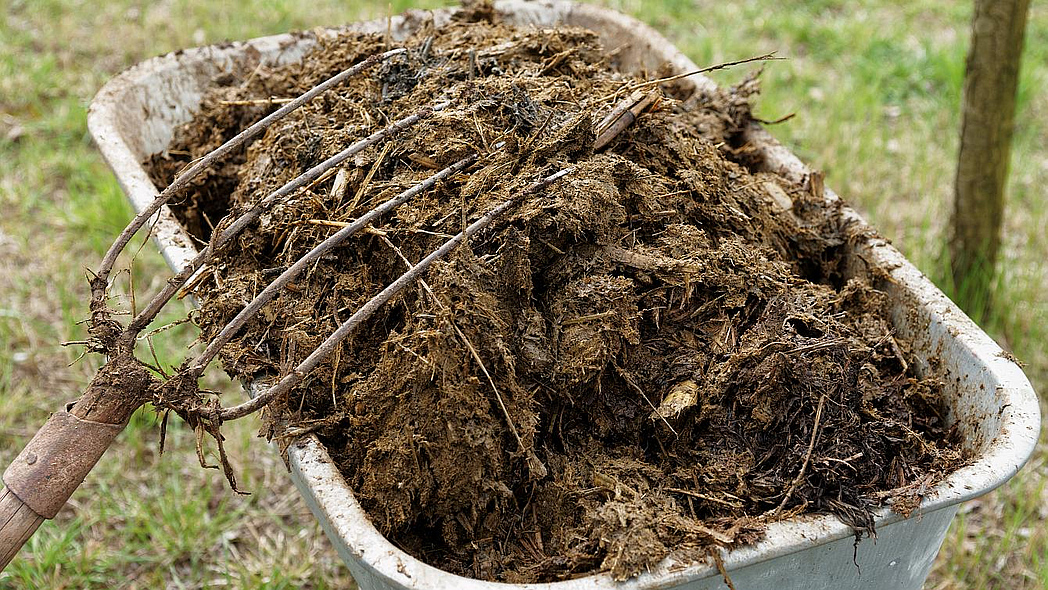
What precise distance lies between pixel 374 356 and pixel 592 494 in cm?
40

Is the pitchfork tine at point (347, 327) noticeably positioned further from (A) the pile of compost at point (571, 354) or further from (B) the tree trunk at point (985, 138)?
(B) the tree trunk at point (985, 138)

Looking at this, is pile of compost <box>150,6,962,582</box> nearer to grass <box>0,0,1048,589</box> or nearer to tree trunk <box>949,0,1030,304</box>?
grass <box>0,0,1048,589</box>

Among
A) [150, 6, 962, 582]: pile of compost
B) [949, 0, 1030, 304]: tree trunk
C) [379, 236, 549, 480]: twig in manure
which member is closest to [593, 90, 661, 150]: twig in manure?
[150, 6, 962, 582]: pile of compost

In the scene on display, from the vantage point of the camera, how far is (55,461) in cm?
127

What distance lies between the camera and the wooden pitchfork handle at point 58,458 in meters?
1.26

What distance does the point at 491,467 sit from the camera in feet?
4.30

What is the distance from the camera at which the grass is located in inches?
90.0

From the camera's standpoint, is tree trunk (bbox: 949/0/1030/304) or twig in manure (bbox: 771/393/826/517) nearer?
twig in manure (bbox: 771/393/826/517)

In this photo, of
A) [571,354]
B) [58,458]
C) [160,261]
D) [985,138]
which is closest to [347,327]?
[571,354]

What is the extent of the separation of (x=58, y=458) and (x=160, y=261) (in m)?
2.03

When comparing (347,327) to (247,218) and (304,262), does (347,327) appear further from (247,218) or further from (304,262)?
(247,218)

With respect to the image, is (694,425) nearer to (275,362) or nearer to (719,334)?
(719,334)

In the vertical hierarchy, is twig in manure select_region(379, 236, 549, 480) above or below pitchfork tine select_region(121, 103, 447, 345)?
below

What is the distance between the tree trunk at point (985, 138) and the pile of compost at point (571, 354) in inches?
45.4
